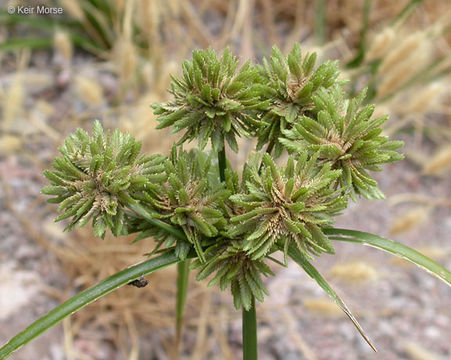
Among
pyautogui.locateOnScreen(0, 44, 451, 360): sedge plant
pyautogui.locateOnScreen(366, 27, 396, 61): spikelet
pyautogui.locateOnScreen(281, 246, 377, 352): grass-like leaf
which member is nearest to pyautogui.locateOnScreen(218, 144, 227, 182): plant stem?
pyautogui.locateOnScreen(0, 44, 451, 360): sedge plant

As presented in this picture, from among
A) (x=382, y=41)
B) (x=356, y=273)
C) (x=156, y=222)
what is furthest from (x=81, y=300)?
(x=382, y=41)

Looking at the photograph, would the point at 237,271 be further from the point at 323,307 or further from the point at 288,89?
the point at 323,307

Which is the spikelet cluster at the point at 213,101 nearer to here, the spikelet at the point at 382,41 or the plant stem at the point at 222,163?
the plant stem at the point at 222,163

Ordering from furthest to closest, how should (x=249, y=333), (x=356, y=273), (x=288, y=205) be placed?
(x=356, y=273) < (x=249, y=333) < (x=288, y=205)

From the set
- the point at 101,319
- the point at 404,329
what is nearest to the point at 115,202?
the point at 101,319

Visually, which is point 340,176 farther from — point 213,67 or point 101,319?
point 101,319

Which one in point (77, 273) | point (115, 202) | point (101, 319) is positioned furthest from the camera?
point (77, 273)

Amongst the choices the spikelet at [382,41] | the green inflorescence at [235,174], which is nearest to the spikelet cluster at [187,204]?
the green inflorescence at [235,174]
